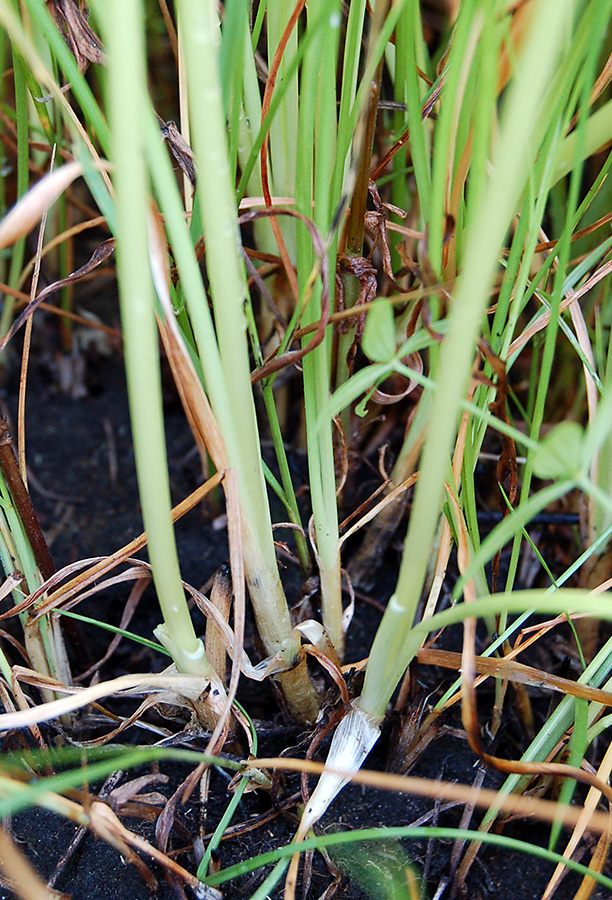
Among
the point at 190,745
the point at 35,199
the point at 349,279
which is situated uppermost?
the point at 35,199

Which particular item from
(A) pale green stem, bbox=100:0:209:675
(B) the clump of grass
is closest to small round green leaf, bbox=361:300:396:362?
(B) the clump of grass

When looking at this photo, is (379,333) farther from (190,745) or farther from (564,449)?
(190,745)

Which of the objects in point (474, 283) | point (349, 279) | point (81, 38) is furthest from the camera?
point (349, 279)

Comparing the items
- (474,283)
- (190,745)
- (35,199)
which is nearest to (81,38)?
→ (35,199)

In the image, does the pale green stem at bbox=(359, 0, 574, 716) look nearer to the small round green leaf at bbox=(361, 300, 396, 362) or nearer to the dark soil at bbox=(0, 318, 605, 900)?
the small round green leaf at bbox=(361, 300, 396, 362)

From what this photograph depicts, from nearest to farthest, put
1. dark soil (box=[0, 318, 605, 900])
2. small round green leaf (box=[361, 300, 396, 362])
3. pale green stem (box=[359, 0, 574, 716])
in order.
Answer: pale green stem (box=[359, 0, 574, 716]), small round green leaf (box=[361, 300, 396, 362]), dark soil (box=[0, 318, 605, 900])

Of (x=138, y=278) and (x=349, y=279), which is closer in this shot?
(x=138, y=278)

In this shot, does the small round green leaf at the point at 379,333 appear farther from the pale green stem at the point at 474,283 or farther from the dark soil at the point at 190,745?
the dark soil at the point at 190,745

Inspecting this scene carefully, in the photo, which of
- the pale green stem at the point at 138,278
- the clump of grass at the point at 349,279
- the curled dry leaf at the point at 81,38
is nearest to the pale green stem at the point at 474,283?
the clump of grass at the point at 349,279

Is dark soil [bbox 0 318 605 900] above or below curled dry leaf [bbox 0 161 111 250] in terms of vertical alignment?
below

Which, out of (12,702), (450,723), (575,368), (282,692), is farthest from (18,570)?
(575,368)

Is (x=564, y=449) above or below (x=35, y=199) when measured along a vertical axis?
below
